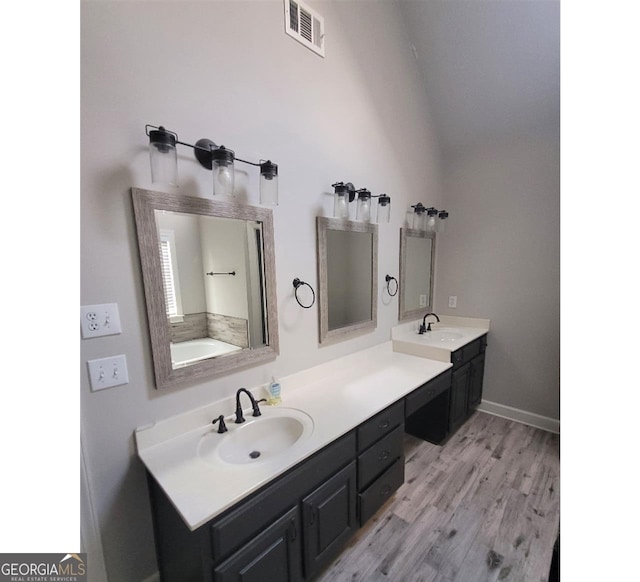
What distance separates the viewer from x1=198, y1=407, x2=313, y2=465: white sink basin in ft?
3.93

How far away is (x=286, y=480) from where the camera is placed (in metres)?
1.04

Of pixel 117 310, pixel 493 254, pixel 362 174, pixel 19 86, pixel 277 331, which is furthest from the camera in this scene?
pixel 493 254

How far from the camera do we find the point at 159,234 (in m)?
1.14

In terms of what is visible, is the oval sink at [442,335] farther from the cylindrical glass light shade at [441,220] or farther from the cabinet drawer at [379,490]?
the cabinet drawer at [379,490]

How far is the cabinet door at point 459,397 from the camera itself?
7.30ft

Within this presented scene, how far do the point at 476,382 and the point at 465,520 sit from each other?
124cm

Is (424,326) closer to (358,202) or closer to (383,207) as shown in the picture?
(383,207)

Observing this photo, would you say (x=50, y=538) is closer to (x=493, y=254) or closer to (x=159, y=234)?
(x=159, y=234)

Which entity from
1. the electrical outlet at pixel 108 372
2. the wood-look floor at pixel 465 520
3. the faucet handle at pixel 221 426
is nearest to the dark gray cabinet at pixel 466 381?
the wood-look floor at pixel 465 520

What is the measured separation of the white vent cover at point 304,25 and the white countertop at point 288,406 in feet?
6.12
